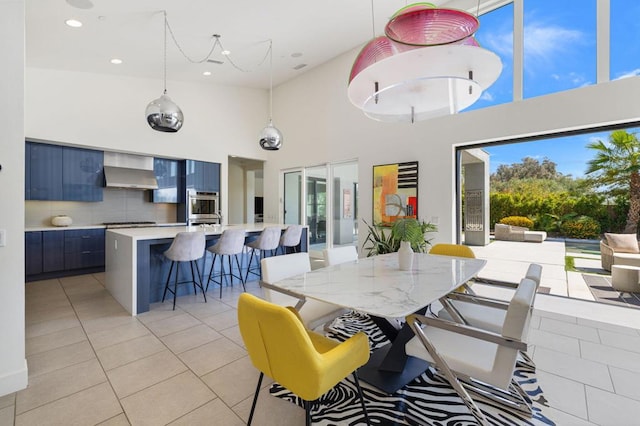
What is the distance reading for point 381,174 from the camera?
5.29 m

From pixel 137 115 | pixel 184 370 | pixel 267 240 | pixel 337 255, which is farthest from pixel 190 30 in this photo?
pixel 184 370

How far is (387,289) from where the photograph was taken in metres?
1.77

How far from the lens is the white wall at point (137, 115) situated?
4.68m

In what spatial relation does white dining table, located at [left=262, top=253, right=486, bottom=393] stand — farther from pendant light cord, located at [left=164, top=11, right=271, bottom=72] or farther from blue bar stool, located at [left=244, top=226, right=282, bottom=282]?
pendant light cord, located at [left=164, top=11, right=271, bottom=72]

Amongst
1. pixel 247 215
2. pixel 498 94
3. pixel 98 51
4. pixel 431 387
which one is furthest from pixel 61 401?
pixel 247 215

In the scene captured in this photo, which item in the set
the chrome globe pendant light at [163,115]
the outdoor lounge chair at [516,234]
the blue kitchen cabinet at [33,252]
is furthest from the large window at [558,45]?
the blue kitchen cabinet at [33,252]

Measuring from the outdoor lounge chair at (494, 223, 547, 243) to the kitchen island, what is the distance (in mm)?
3883

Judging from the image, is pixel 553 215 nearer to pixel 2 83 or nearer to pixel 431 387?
pixel 431 387

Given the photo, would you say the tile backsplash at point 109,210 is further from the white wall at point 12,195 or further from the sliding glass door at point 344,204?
the white wall at point 12,195

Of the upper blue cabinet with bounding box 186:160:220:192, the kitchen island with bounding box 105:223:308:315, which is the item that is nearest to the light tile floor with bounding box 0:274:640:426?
the kitchen island with bounding box 105:223:308:315

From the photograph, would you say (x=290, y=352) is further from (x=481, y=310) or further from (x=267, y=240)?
(x=267, y=240)

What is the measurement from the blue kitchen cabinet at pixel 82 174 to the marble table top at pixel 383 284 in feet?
17.4

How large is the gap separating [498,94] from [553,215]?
68.9 inches

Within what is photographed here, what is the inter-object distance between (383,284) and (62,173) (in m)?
5.94
